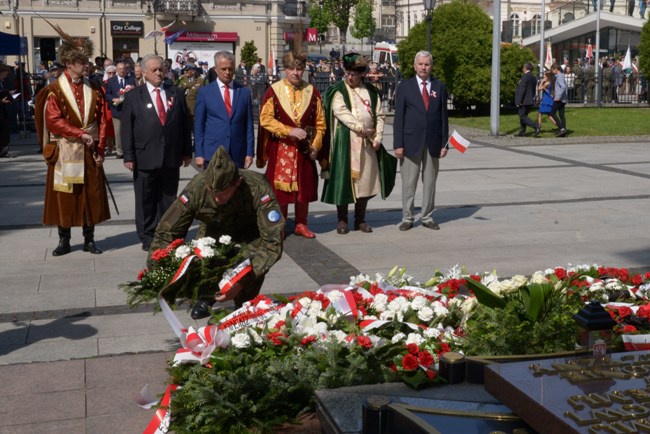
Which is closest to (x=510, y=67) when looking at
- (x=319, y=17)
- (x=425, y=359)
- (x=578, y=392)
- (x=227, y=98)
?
(x=227, y=98)

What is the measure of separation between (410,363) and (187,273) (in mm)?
1559

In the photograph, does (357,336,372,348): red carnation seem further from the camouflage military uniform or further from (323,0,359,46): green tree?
(323,0,359,46): green tree

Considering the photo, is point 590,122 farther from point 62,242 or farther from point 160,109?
point 62,242

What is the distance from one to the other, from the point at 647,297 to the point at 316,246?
460 cm

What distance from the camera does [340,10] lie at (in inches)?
3639

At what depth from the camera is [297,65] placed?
32.3 feet

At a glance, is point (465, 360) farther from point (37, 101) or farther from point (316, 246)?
point (37, 101)

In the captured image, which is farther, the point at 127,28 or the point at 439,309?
the point at 127,28

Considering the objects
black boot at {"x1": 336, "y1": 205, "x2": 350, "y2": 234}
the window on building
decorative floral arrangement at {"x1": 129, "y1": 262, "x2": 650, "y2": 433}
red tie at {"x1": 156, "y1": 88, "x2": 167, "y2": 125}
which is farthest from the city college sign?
decorative floral arrangement at {"x1": 129, "y1": 262, "x2": 650, "y2": 433}

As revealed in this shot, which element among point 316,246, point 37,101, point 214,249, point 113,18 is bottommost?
point 316,246

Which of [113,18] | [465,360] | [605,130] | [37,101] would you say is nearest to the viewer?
[465,360]

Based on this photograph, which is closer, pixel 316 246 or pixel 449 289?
pixel 449 289

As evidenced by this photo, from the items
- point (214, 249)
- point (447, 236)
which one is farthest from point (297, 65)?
point (214, 249)

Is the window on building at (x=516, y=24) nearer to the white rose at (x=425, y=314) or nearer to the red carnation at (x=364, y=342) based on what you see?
the white rose at (x=425, y=314)
